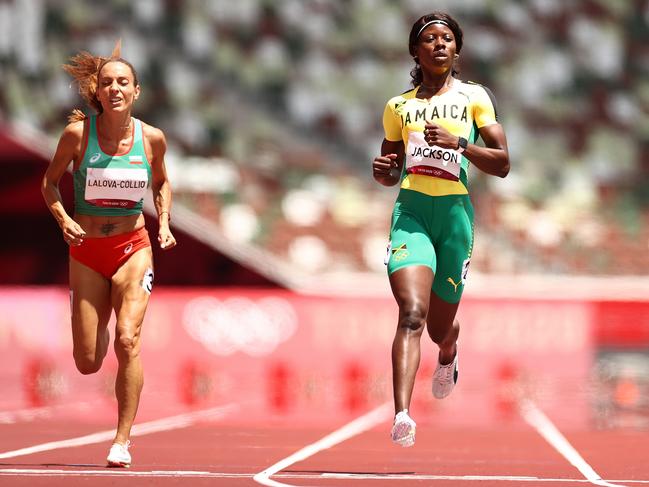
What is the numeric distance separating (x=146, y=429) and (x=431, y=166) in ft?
14.4


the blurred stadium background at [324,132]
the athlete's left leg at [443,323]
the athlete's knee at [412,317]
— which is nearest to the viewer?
the athlete's knee at [412,317]

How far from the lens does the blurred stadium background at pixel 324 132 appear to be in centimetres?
2227

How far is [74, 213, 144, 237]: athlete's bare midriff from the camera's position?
691 cm

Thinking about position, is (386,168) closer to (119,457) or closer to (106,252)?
(106,252)

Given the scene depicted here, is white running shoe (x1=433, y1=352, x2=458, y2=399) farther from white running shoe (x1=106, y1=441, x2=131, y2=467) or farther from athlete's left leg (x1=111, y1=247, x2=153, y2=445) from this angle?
white running shoe (x1=106, y1=441, x2=131, y2=467)

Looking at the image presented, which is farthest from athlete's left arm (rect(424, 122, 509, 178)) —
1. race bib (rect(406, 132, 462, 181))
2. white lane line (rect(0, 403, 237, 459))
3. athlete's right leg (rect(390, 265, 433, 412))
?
white lane line (rect(0, 403, 237, 459))

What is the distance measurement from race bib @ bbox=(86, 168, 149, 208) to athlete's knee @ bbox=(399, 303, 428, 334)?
1.44 m

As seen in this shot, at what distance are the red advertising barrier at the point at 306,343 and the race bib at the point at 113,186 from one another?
934 centimetres

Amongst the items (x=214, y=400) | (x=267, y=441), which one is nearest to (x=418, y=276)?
(x=267, y=441)

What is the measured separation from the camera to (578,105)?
24891mm

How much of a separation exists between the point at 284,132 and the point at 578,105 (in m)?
5.28

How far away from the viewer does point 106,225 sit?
692cm

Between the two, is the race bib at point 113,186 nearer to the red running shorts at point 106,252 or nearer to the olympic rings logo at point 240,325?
the red running shorts at point 106,252

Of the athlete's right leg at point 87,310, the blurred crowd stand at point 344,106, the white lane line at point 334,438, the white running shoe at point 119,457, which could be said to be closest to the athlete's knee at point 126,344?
the athlete's right leg at point 87,310
